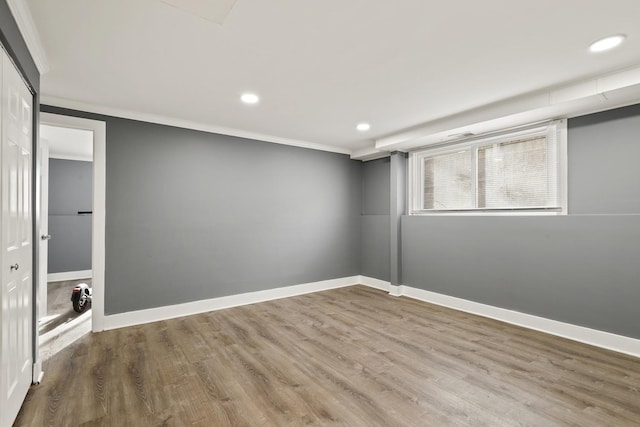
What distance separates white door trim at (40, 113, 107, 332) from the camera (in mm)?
3348

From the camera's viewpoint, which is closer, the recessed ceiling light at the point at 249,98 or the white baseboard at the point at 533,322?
the white baseboard at the point at 533,322

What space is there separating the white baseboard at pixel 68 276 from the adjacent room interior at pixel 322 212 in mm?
943

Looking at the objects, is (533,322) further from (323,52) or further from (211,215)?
(211,215)

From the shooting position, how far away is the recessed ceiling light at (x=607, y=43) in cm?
205

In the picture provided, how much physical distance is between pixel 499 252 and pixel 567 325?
962mm

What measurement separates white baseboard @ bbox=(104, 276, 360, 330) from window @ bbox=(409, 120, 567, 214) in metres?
2.07

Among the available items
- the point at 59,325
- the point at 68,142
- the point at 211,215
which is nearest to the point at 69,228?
the point at 68,142

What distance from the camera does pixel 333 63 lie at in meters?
2.41

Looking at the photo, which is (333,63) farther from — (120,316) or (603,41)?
(120,316)

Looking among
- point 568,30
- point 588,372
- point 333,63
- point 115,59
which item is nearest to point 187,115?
point 115,59

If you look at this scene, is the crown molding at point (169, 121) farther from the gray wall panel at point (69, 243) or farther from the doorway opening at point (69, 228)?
the gray wall panel at point (69, 243)

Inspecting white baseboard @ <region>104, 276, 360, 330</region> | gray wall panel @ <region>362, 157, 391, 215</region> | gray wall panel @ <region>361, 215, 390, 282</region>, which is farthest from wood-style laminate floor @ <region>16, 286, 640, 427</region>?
gray wall panel @ <region>362, 157, 391, 215</region>

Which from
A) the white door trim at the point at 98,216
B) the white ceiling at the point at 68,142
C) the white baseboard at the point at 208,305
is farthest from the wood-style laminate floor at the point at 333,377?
the white ceiling at the point at 68,142

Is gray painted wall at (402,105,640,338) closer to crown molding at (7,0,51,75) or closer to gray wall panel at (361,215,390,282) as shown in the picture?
gray wall panel at (361,215,390,282)
